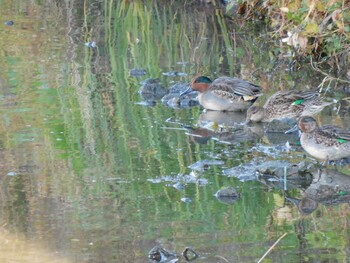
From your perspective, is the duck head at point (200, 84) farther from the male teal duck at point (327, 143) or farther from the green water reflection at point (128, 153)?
the male teal duck at point (327, 143)

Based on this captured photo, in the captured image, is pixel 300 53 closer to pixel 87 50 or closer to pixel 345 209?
pixel 87 50

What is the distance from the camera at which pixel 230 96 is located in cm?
1054

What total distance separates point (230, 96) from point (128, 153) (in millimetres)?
2214

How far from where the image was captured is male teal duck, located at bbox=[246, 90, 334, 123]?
9969 millimetres

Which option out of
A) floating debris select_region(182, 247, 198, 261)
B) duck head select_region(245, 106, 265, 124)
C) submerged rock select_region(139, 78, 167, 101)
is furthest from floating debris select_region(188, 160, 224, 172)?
submerged rock select_region(139, 78, 167, 101)

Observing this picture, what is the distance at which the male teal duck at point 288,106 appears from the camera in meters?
9.97

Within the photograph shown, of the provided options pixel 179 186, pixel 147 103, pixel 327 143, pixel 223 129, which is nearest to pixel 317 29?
pixel 223 129

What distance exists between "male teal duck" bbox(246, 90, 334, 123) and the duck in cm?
43

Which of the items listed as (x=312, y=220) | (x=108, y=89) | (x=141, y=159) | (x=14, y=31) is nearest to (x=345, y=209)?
(x=312, y=220)

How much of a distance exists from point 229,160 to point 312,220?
1.64 meters

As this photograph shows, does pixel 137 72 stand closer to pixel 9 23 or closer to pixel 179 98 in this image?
pixel 179 98

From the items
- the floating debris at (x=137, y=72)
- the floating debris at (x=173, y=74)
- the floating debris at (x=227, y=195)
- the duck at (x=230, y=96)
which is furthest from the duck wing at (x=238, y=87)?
the floating debris at (x=227, y=195)

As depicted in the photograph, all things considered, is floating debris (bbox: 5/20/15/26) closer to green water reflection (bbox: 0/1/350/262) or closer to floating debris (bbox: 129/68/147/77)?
green water reflection (bbox: 0/1/350/262)

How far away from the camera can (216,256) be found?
6184 mm
